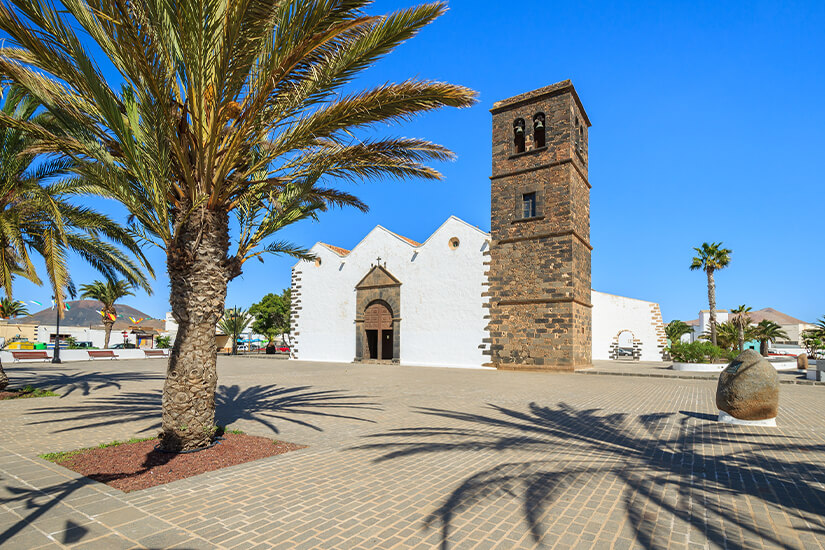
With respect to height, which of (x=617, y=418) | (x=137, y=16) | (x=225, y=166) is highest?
(x=137, y=16)

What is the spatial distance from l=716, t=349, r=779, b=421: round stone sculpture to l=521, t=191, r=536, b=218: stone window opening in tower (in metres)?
14.1

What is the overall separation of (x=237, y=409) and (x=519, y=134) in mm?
18649

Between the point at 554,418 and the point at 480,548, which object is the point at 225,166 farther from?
the point at 554,418

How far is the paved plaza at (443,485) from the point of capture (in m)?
3.44

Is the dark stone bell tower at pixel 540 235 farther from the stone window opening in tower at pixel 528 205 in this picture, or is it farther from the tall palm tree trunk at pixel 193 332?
the tall palm tree trunk at pixel 193 332

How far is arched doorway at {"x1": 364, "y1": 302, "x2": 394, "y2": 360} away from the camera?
26047mm

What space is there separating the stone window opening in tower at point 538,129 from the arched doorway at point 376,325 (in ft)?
38.8

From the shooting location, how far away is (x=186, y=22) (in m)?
4.62

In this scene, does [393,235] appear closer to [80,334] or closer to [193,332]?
[193,332]

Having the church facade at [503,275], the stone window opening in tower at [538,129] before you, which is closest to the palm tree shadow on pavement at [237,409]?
the church facade at [503,275]

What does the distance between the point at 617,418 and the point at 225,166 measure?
779 cm

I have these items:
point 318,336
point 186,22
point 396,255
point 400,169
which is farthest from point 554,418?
point 318,336

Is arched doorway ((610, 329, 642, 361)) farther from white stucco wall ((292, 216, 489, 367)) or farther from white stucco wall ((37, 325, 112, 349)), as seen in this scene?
white stucco wall ((37, 325, 112, 349))

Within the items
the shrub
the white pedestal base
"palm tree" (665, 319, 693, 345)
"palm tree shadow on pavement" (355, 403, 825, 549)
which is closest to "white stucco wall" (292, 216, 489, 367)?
the shrub
